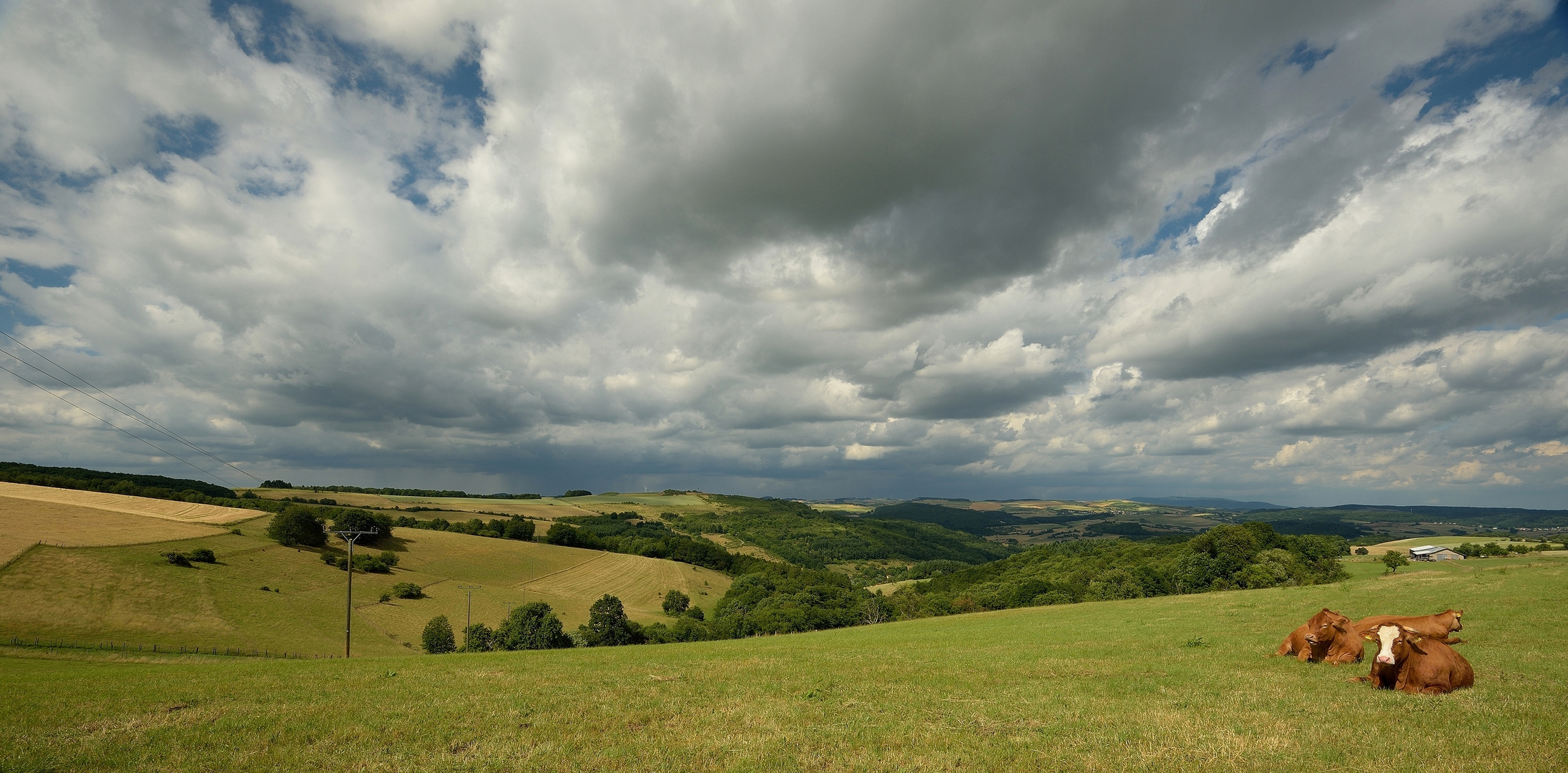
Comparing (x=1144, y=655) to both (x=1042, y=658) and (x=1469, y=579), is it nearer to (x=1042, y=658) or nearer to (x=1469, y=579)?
(x=1042, y=658)

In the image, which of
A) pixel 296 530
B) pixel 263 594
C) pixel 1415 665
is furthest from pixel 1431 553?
pixel 296 530

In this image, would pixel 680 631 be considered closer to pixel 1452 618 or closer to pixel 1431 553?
pixel 1452 618

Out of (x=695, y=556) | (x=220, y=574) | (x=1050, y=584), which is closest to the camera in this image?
(x=220, y=574)

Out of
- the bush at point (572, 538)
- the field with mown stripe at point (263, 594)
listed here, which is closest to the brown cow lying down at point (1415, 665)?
the field with mown stripe at point (263, 594)

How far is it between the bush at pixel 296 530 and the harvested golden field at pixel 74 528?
776cm

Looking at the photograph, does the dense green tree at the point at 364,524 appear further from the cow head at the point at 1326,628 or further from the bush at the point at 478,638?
the cow head at the point at 1326,628

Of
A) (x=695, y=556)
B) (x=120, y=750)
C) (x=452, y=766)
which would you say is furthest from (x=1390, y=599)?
(x=695, y=556)

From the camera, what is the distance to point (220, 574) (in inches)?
3273

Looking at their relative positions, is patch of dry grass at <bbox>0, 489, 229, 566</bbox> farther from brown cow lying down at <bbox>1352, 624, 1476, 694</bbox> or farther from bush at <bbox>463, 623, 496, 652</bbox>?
brown cow lying down at <bbox>1352, 624, 1476, 694</bbox>

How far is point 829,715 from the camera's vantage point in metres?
12.7

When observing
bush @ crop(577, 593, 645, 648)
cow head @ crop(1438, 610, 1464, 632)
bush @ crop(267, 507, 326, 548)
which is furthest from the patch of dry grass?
cow head @ crop(1438, 610, 1464, 632)

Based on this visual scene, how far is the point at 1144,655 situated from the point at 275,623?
95.6m

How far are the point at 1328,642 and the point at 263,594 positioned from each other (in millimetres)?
111790

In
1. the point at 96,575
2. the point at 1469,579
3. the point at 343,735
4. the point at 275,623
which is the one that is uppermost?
the point at 343,735
